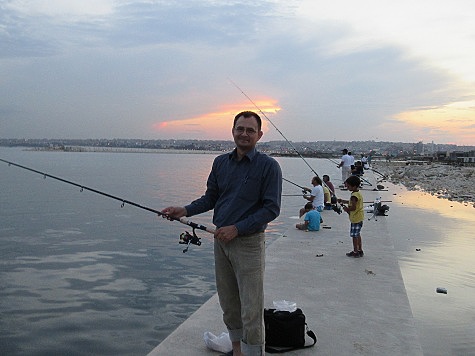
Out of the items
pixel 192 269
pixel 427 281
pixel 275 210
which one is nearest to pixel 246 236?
pixel 275 210

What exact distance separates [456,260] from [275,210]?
293 inches

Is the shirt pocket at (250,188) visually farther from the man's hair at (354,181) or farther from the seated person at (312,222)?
the seated person at (312,222)

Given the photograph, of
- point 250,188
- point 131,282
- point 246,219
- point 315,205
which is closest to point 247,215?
point 246,219

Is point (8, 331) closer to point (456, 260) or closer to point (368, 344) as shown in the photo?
point (368, 344)

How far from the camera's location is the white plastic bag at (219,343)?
4117 millimetres

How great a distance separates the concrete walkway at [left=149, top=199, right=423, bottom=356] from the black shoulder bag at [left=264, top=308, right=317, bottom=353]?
0.11 metres

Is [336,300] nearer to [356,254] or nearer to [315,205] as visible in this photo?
[356,254]

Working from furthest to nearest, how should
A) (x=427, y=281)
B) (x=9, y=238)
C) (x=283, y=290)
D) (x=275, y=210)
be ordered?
(x=9, y=238), (x=427, y=281), (x=283, y=290), (x=275, y=210)

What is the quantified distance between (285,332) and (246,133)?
6.19 feet

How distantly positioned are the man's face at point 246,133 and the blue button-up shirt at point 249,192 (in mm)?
66

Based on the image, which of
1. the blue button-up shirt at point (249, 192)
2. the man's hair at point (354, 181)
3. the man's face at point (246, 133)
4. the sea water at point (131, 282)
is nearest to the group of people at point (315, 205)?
the sea water at point (131, 282)

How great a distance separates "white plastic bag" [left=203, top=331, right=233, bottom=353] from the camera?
4117 mm

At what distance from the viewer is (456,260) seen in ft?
31.3

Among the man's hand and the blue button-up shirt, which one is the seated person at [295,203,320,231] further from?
the man's hand
